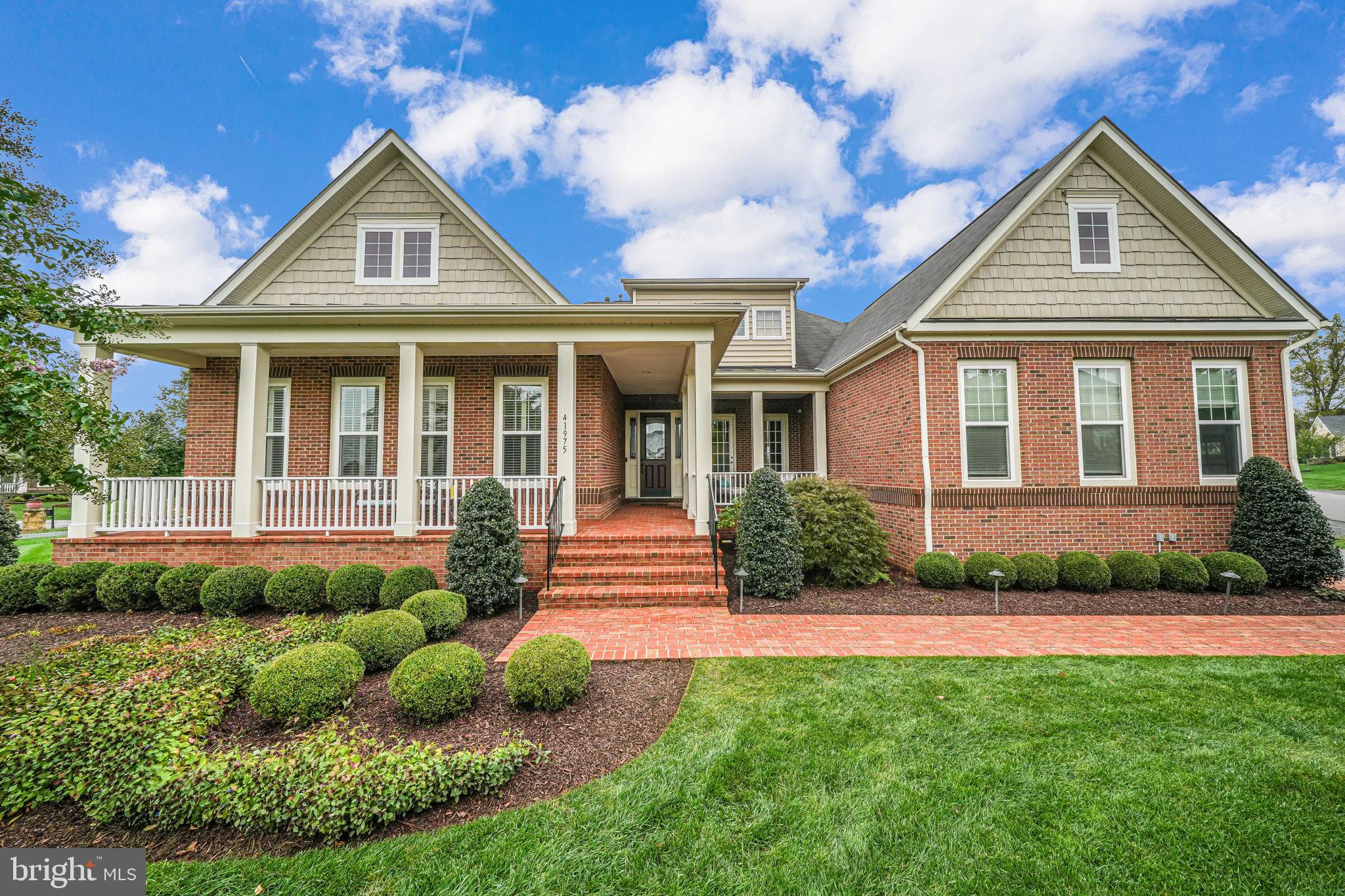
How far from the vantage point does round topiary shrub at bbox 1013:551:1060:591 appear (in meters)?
7.60

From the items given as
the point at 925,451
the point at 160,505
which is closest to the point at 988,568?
the point at 925,451

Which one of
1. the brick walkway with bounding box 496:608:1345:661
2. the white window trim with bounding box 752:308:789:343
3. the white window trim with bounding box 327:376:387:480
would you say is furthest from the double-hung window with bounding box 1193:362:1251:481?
the white window trim with bounding box 327:376:387:480

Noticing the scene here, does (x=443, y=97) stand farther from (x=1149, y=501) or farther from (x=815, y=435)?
(x=1149, y=501)

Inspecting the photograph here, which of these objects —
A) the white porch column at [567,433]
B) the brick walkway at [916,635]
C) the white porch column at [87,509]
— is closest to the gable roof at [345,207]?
the white porch column at [567,433]

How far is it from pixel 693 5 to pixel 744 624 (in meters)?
13.6

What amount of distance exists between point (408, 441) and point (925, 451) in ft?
27.0

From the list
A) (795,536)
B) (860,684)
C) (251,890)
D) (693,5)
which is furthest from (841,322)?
(251,890)

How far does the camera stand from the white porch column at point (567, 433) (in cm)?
807

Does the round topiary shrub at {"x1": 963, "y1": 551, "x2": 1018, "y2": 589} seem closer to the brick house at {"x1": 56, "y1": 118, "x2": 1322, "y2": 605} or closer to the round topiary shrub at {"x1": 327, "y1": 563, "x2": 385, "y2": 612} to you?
the brick house at {"x1": 56, "y1": 118, "x2": 1322, "y2": 605}

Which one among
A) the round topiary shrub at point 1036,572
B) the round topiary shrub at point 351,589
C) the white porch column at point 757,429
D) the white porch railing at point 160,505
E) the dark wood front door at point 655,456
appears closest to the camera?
the round topiary shrub at point 351,589

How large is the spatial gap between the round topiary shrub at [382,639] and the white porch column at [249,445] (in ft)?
15.2

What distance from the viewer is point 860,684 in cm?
433

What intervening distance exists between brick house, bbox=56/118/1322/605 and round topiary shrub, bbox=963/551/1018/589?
55cm

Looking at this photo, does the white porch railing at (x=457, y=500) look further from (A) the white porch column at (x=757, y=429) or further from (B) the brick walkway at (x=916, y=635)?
(A) the white porch column at (x=757, y=429)
